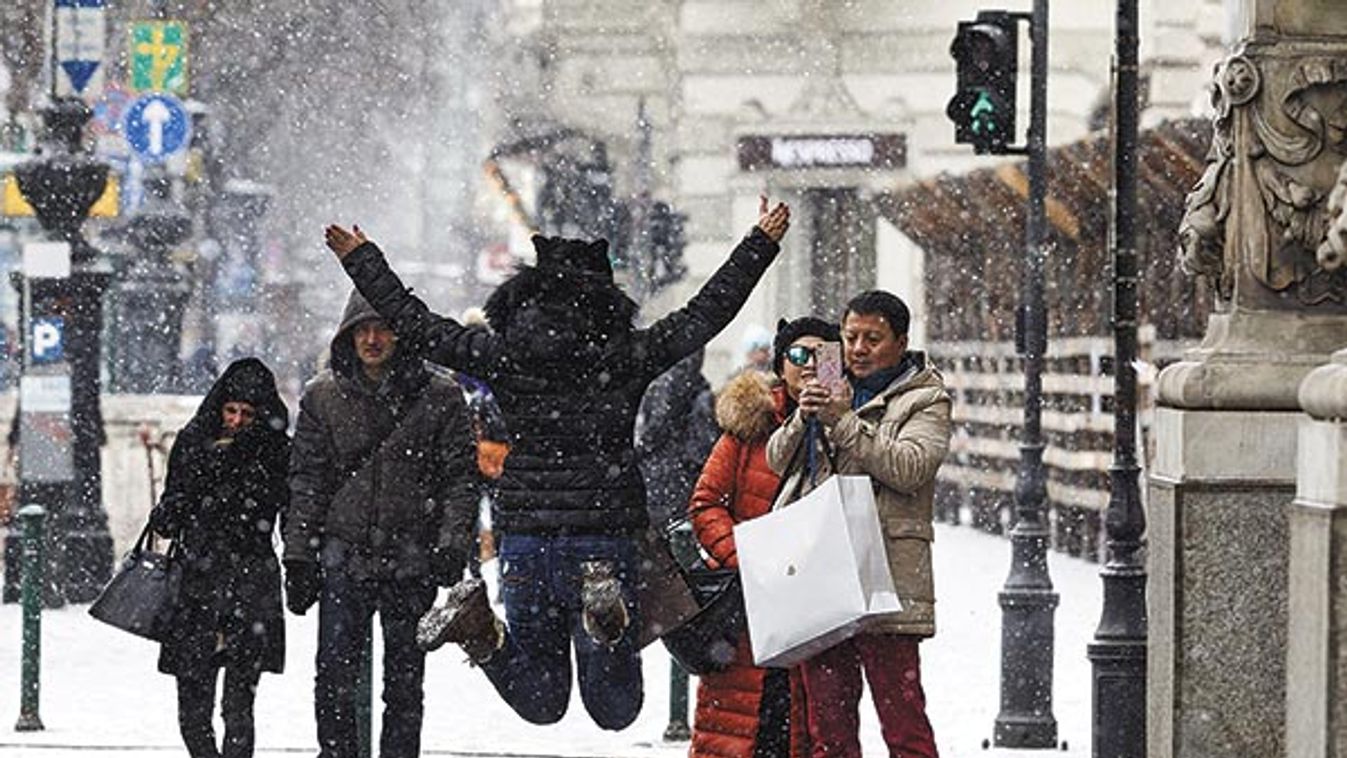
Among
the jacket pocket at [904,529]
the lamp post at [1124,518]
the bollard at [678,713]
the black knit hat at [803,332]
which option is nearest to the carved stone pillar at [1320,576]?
the jacket pocket at [904,529]

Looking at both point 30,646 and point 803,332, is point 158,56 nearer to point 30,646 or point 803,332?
point 30,646

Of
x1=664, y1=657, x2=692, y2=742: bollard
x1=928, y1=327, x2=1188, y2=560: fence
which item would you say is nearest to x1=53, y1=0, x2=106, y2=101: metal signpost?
x1=928, y1=327, x2=1188, y2=560: fence

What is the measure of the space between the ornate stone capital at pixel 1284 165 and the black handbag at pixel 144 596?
409 centimetres

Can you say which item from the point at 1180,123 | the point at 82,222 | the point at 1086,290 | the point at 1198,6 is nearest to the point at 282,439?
the point at 82,222

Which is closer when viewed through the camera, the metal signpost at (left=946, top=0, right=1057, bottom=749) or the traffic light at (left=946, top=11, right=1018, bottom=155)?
the metal signpost at (left=946, top=0, right=1057, bottom=749)

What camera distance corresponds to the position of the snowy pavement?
15320 mm

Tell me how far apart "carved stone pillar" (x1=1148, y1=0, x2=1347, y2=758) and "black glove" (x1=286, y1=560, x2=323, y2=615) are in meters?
3.14

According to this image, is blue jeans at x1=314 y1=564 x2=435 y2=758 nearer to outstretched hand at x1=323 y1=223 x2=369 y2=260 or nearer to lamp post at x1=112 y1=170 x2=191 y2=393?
outstretched hand at x1=323 y1=223 x2=369 y2=260

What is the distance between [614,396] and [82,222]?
12783mm

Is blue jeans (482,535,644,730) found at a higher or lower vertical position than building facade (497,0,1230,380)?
lower

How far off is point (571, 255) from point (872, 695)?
1.51 metres

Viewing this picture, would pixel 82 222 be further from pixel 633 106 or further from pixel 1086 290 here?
pixel 633 106

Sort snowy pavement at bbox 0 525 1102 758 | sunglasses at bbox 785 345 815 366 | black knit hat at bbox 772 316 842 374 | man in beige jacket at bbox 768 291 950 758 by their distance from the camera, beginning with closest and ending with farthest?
man in beige jacket at bbox 768 291 950 758 → sunglasses at bbox 785 345 815 366 → black knit hat at bbox 772 316 842 374 → snowy pavement at bbox 0 525 1102 758

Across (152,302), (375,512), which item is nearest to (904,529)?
(375,512)
